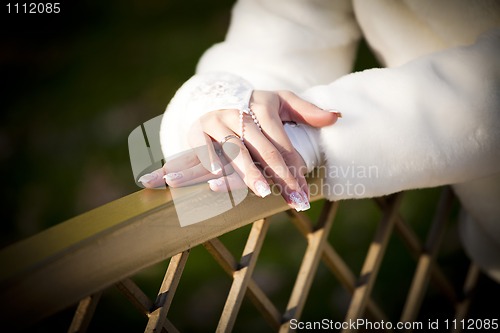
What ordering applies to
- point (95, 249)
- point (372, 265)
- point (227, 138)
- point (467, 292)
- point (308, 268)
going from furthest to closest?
point (467, 292), point (372, 265), point (308, 268), point (227, 138), point (95, 249)

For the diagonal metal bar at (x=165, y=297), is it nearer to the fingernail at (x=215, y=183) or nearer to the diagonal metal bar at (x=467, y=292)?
the fingernail at (x=215, y=183)

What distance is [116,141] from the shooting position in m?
1.56

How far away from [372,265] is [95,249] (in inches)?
20.3

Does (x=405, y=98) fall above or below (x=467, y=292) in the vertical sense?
above

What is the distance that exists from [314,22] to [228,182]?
44 centimetres

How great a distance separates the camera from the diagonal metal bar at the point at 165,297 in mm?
565

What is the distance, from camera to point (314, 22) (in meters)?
0.91

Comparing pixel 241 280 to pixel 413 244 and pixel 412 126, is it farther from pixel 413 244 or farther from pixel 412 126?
pixel 413 244

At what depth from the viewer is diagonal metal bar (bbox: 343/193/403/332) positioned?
33.6 inches

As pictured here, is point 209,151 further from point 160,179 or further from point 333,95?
point 333,95

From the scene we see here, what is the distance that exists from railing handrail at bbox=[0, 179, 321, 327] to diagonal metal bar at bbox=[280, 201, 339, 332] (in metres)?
0.20

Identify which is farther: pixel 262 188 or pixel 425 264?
pixel 425 264

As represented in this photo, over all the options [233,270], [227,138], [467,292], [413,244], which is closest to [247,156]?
[227,138]

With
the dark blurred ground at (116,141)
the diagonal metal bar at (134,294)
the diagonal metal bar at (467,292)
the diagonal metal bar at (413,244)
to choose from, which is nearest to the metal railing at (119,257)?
the diagonal metal bar at (134,294)
